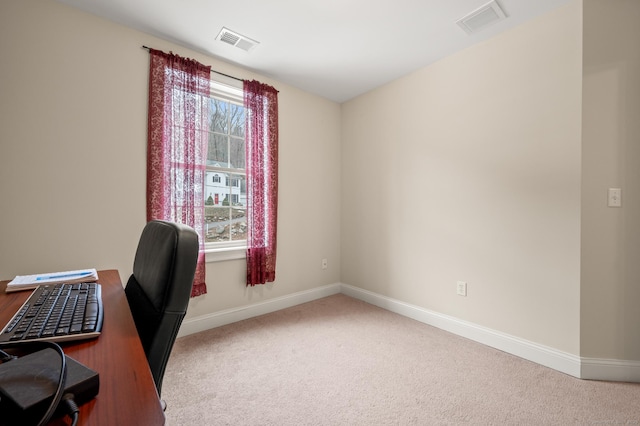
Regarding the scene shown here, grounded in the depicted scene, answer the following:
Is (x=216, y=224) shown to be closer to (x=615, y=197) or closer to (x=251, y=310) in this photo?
(x=251, y=310)

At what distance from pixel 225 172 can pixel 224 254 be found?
0.81 metres

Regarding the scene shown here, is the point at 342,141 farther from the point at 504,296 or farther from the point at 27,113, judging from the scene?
the point at 27,113

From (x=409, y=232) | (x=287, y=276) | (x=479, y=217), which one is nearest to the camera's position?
(x=479, y=217)

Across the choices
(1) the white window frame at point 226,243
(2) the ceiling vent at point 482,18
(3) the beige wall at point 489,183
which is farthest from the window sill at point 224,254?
(2) the ceiling vent at point 482,18

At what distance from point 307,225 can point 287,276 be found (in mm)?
632

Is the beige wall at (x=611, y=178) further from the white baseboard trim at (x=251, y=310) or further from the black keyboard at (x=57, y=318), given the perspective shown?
the black keyboard at (x=57, y=318)

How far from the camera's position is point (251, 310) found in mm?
2807

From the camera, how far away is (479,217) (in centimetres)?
234

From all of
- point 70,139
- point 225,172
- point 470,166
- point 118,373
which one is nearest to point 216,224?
point 225,172

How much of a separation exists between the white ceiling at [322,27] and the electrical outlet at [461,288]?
6.73ft

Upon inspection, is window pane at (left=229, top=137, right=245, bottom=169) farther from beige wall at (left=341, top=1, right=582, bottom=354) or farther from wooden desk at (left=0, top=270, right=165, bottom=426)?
wooden desk at (left=0, top=270, right=165, bottom=426)

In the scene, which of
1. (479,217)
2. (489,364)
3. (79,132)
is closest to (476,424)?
(489,364)

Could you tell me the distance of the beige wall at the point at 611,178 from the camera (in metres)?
1.76

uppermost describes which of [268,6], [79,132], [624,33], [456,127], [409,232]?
[268,6]
